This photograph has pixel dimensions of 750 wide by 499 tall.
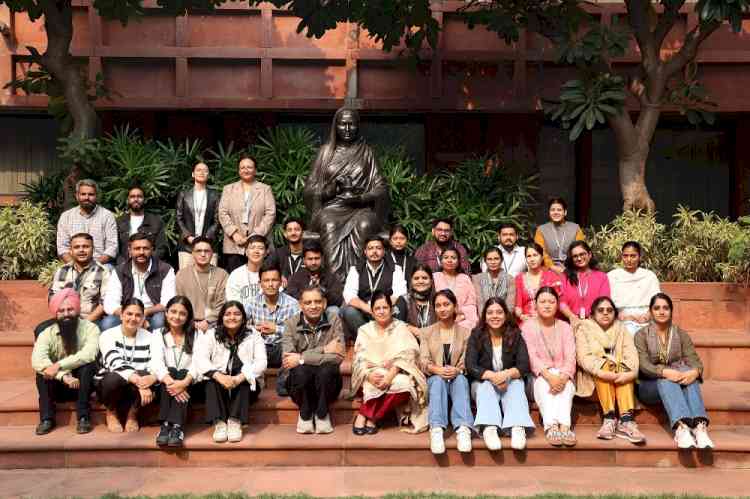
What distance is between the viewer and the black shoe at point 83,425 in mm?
5992

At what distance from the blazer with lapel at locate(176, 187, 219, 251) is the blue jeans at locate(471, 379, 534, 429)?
12.0 feet

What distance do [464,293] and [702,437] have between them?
2250mm

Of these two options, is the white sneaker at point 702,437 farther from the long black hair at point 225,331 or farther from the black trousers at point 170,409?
the black trousers at point 170,409

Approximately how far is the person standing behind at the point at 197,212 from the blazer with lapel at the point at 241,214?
13 cm

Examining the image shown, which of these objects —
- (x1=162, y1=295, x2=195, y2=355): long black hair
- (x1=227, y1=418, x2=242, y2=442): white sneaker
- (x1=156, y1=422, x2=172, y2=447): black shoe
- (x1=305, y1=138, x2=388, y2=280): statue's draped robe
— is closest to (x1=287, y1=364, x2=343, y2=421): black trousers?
(x1=227, y1=418, x2=242, y2=442): white sneaker

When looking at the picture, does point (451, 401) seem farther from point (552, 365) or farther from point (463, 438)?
point (552, 365)

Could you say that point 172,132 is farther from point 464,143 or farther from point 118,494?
point 118,494

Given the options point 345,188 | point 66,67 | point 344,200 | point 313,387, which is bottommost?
point 313,387

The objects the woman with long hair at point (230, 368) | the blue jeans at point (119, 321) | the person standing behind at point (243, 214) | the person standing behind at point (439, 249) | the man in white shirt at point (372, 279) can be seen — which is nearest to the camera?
the woman with long hair at point (230, 368)

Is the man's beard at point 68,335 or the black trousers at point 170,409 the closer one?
the black trousers at point 170,409

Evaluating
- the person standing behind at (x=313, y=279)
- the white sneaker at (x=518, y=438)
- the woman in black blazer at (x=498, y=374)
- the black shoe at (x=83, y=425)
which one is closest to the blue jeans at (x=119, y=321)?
the black shoe at (x=83, y=425)

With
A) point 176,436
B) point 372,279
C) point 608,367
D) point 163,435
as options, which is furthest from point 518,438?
point 163,435

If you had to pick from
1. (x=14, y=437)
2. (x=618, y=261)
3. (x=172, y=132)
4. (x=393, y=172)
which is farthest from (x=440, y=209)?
(x=14, y=437)

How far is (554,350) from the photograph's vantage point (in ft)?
20.5
